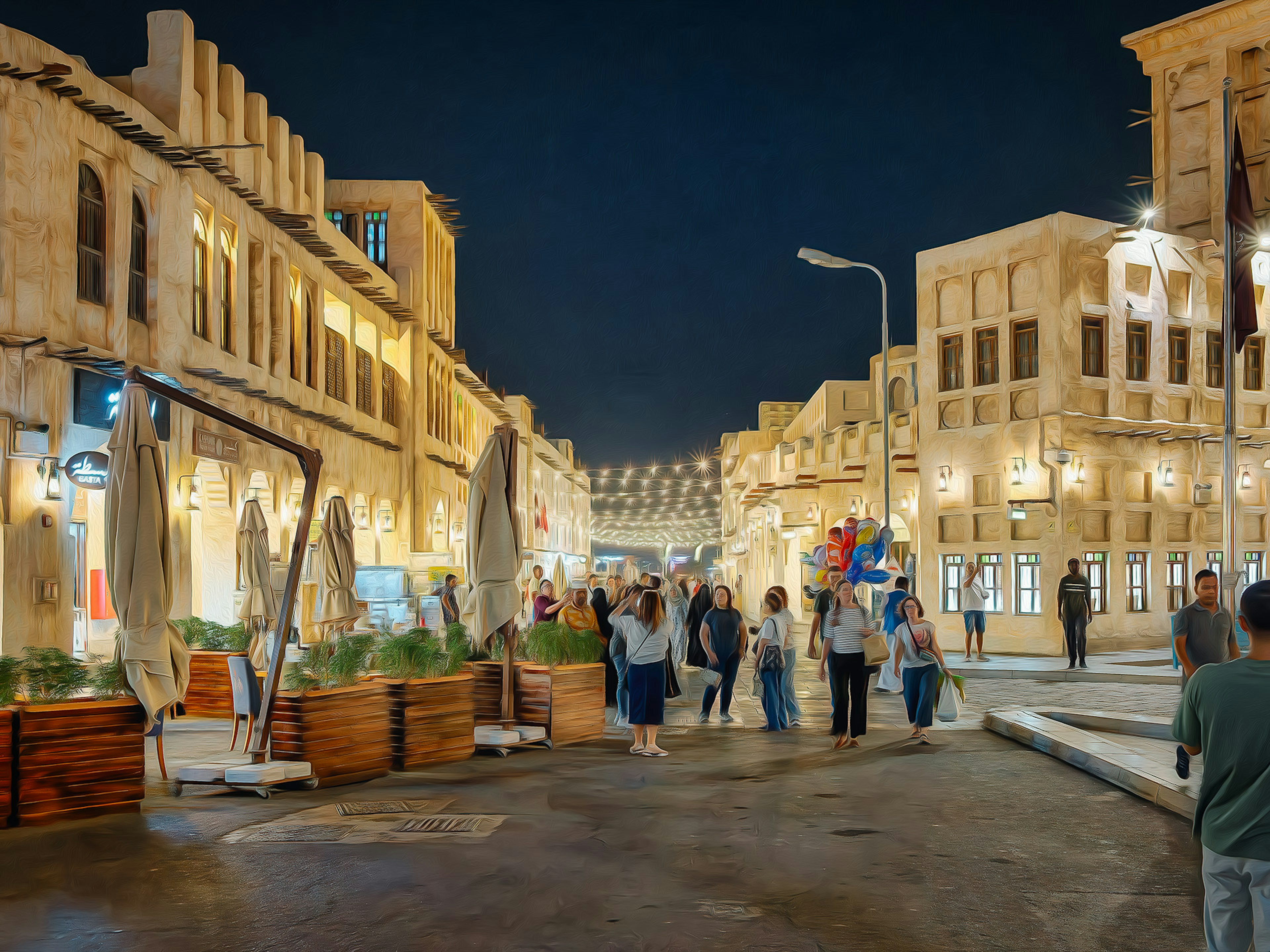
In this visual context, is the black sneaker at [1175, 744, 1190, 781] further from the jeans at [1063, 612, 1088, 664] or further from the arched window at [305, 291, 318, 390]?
the arched window at [305, 291, 318, 390]

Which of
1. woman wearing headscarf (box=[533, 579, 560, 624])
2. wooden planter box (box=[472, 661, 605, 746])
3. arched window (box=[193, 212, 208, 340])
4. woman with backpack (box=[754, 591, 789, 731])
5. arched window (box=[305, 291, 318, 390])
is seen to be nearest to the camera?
wooden planter box (box=[472, 661, 605, 746])

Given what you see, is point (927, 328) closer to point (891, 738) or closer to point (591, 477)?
point (891, 738)

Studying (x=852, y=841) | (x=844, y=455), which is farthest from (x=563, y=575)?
(x=852, y=841)

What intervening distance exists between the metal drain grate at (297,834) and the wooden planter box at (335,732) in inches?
69.4

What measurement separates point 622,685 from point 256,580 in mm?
5319

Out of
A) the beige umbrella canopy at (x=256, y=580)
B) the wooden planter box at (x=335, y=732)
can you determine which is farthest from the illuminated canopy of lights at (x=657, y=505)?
the wooden planter box at (x=335, y=732)

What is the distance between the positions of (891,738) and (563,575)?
55467mm

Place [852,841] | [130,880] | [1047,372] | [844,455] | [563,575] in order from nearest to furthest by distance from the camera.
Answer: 1. [130,880]
2. [852,841]
3. [1047,372]
4. [844,455]
5. [563,575]

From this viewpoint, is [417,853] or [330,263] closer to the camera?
[417,853]

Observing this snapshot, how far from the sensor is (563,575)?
6856 centimetres

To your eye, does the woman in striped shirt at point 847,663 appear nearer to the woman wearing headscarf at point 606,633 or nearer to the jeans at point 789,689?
the jeans at point 789,689

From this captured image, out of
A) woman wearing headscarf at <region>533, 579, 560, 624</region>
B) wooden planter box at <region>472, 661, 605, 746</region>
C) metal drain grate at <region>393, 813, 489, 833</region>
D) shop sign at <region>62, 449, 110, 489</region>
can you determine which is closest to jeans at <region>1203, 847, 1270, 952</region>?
metal drain grate at <region>393, 813, 489, 833</region>

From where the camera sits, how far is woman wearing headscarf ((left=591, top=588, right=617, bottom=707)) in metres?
16.2

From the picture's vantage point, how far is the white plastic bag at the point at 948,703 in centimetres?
1404
